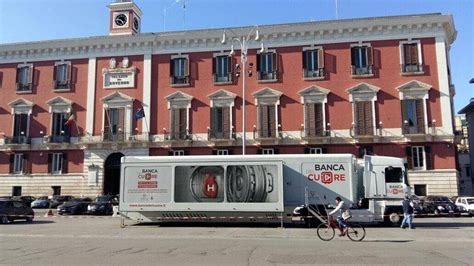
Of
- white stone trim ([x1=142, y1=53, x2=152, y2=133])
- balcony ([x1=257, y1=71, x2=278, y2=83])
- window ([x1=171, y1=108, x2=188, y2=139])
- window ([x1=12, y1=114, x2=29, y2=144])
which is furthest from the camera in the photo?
window ([x1=12, y1=114, x2=29, y2=144])

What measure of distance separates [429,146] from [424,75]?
21.1 ft

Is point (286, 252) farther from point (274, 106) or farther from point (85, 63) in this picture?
point (85, 63)

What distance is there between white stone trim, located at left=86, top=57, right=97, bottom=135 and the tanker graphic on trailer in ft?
86.9

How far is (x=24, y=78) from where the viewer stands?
48781mm

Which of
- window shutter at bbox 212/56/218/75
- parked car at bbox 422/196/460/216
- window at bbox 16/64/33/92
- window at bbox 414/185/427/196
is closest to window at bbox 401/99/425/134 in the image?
window at bbox 414/185/427/196

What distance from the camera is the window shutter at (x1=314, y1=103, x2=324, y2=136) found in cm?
4230

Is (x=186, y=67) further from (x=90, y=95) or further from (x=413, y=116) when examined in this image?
(x=413, y=116)

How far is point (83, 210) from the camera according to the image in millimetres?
34250

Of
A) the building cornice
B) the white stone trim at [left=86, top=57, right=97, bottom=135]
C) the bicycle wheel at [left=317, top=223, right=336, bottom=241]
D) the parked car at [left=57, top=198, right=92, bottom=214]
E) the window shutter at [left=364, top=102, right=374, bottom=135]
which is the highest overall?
the building cornice

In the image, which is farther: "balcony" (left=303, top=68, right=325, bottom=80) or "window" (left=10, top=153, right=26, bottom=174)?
"window" (left=10, top=153, right=26, bottom=174)

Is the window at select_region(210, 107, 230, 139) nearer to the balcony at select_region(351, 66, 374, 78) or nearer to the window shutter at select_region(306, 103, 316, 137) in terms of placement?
the window shutter at select_region(306, 103, 316, 137)

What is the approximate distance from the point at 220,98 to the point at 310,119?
8.85 metres

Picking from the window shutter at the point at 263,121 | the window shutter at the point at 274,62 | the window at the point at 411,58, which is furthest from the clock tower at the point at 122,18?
the window at the point at 411,58

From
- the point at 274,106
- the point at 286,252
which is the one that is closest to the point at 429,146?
the point at 274,106
